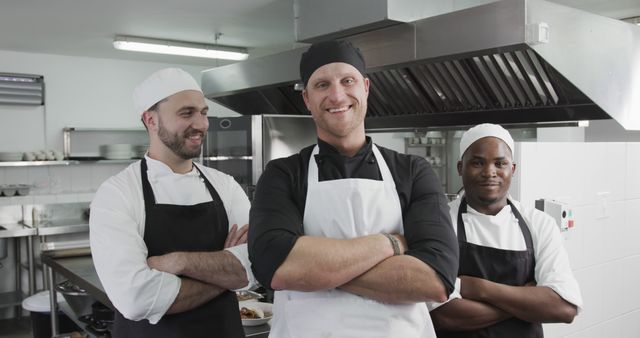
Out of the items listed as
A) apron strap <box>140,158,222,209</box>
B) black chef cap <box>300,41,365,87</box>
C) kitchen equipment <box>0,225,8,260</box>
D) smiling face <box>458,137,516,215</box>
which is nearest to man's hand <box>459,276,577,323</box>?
smiling face <box>458,137,516,215</box>

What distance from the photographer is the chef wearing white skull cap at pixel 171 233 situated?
1.69 meters

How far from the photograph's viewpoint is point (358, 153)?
60.2 inches

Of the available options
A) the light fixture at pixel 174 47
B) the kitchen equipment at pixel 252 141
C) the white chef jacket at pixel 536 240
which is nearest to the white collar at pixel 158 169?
the white chef jacket at pixel 536 240

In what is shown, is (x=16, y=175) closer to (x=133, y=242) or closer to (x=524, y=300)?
(x=133, y=242)

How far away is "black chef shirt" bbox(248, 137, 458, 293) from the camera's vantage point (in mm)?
1371

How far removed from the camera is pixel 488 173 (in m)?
1.88

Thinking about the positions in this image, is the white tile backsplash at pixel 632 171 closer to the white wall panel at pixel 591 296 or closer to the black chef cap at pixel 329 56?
the white wall panel at pixel 591 296

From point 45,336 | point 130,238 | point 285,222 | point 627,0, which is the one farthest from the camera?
point 627,0

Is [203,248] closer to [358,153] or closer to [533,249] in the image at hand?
[358,153]

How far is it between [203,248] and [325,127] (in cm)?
70

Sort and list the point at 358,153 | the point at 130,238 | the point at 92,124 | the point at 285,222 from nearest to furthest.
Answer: the point at 285,222
the point at 358,153
the point at 130,238
the point at 92,124

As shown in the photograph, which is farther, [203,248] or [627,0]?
[627,0]

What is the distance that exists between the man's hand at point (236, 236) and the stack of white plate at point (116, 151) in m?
5.27

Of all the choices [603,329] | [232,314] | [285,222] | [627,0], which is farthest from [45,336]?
[627,0]
